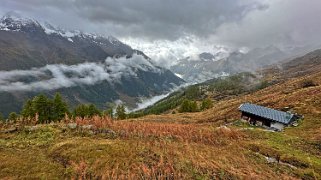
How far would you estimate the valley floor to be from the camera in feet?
87.3

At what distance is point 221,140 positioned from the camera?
4184cm

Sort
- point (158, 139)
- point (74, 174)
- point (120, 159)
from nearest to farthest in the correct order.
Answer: point (74, 174), point (120, 159), point (158, 139)

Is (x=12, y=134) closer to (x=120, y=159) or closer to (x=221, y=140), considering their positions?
(x=120, y=159)

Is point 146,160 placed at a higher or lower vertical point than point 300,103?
lower

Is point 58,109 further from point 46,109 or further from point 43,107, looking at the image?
point 43,107

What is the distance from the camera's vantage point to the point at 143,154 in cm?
3109

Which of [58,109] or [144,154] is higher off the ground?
[58,109]

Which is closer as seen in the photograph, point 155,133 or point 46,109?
point 155,133

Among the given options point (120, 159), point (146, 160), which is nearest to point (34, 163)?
point (120, 159)

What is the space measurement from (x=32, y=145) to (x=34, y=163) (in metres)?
5.21

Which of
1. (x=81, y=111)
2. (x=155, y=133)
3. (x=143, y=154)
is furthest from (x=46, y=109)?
(x=143, y=154)

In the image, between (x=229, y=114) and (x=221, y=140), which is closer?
(x=221, y=140)

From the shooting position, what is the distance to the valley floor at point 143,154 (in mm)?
26609

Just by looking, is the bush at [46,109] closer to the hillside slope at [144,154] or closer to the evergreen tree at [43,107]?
the evergreen tree at [43,107]
